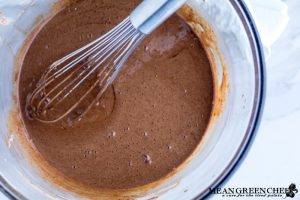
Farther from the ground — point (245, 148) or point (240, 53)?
point (240, 53)

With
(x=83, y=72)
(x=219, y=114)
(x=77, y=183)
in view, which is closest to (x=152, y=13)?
(x=83, y=72)

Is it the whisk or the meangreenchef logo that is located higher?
the whisk

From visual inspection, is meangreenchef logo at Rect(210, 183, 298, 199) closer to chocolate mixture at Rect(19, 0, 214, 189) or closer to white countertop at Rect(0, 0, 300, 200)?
white countertop at Rect(0, 0, 300, 200)

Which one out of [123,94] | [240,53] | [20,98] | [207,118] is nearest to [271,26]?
[240,53]

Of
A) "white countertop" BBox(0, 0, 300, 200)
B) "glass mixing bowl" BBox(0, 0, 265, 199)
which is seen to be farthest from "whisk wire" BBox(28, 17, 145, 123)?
"white countertop" BBox(0, 0, 300, 200)

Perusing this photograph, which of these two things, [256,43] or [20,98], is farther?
[20,98]

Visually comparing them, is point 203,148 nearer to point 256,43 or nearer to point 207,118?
point 207,118

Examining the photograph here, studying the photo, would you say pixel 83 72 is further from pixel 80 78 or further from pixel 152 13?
pixel 152 13
